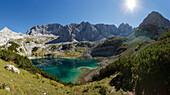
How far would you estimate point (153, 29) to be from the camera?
15925cm

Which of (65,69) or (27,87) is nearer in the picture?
(27,87)

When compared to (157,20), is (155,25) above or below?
below

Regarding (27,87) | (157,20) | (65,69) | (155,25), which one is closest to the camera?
(27,87)

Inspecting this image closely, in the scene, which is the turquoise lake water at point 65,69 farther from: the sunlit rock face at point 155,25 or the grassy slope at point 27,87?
the sunlit rock face at point 155,25

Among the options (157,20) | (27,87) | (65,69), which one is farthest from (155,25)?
(27,87)

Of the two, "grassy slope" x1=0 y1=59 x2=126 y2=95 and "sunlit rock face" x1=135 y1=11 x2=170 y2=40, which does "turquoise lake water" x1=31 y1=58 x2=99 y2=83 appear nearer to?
"grassy slope" x1=0 y1=59 x2=126 y2=95

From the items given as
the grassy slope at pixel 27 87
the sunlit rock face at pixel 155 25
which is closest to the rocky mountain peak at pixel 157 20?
the sunlit rock face at pixel 155 25

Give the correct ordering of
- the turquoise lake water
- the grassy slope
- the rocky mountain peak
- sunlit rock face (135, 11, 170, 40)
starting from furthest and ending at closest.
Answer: the rocky mountain peak
sunlit rock face (135, 11, 170, 40)
the turquoise lake water
the grassy slope

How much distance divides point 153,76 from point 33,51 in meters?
222

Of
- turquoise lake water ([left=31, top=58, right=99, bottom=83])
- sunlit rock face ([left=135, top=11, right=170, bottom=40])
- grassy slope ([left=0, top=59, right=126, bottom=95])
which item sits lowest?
turquoise lake water ([left=31, top=58, right=99, bottom=83])

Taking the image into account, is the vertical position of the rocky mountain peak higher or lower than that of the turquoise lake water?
higher

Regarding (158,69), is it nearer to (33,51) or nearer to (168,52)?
(168,52)

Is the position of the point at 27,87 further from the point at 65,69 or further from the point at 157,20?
the point at 157,20

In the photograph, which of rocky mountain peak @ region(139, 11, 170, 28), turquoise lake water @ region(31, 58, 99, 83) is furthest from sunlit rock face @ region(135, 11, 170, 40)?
turquoise lake water @ region(31, 58, 99, 83)
